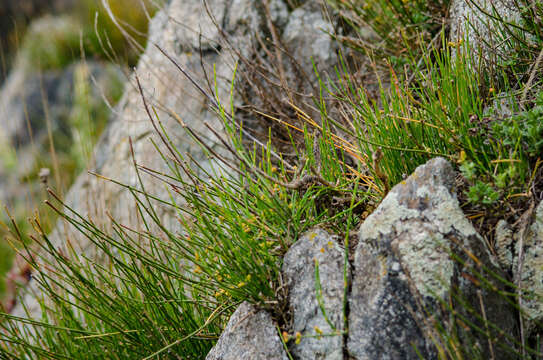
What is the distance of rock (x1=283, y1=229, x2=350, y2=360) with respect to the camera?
133cm

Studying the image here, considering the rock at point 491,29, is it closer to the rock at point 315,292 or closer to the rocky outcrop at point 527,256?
the rocky outcrop at point 527,256

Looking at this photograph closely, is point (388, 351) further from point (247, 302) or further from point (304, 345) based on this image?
point (247, 302)

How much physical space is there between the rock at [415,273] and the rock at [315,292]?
0.16 ft

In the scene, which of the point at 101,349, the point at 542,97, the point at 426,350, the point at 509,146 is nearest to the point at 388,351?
the point at 426,350

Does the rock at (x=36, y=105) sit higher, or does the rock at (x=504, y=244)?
the rock at (x=36, y=105)

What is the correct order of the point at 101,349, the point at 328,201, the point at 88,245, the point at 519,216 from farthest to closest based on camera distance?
the point at 88,245, the point at 101,349, the point at 328,201, the point at 519,216

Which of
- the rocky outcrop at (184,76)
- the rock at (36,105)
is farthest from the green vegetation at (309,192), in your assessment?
the rock at (36,105)

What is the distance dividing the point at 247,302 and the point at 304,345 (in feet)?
0.84

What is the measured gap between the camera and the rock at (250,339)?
141 centimetres

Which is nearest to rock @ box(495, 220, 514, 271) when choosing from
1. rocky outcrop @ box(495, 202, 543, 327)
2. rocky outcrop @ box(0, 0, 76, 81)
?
rocky outcrop @ box(495, 202, 543, 327)

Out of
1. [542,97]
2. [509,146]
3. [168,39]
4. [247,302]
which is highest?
[168,39]

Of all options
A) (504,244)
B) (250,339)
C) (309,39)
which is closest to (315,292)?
(250,339)

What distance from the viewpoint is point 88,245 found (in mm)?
3006

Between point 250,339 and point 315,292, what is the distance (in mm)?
266
